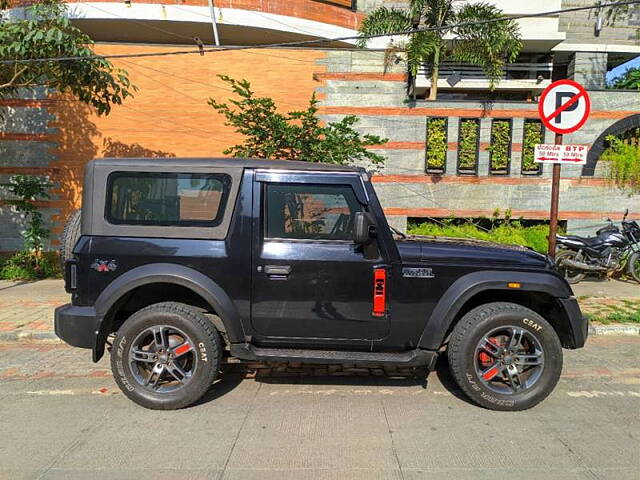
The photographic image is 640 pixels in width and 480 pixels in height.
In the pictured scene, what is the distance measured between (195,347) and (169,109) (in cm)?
868

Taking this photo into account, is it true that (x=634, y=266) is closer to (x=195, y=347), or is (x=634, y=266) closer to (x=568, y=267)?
(x=568, y=267)

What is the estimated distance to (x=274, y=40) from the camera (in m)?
14.5

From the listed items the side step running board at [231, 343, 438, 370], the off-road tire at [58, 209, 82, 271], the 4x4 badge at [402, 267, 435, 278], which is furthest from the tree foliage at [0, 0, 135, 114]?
the 4x4 badge at [402, 267, 435, 278]

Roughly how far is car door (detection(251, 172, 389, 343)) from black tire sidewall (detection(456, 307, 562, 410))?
2.34 ft

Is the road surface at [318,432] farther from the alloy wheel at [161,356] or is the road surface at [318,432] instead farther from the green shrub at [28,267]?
the green shrub at [28,267]

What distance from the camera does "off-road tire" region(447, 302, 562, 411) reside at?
3600 millimetres

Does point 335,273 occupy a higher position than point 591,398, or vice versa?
point 335,273

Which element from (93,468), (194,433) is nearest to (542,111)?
(194,433)

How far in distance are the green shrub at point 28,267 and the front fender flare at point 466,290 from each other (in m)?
8.86

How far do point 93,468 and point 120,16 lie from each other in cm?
1387

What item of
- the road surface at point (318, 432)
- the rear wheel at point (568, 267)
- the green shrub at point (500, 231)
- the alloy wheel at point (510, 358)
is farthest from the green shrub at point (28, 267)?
the rear wheel at point (568, 267)

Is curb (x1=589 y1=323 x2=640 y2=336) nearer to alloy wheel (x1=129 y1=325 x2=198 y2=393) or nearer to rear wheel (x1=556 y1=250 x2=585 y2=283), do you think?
rear wheel (x1=556 y1=250 x2=585 y2=283)

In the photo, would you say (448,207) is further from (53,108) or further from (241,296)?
(53,108)

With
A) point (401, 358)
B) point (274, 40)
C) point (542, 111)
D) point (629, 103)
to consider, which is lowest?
point (401, 358)
